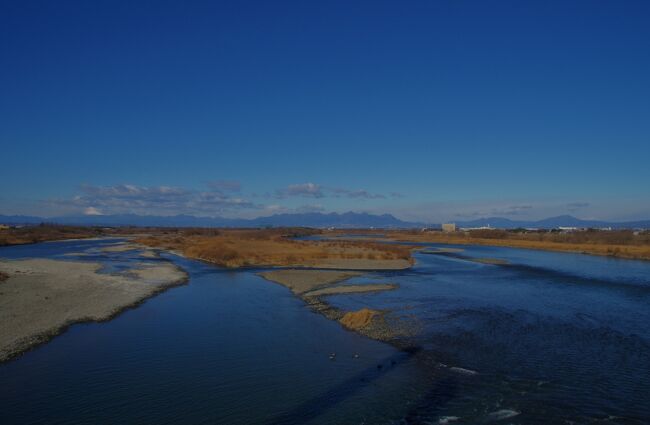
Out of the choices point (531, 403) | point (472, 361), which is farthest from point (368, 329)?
point (531, 403)

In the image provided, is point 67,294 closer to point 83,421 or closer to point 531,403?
point 83,421

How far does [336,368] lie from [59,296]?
1837cm

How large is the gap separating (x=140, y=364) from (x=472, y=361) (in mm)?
10701

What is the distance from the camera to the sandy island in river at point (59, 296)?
17520mm

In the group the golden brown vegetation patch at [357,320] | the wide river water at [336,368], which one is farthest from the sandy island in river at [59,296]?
the golden brown vegetation patch at [357,320]

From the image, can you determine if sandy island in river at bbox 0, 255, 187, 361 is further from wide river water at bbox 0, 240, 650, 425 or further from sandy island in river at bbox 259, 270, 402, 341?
sandy island in river at bbox 259, 270, 402, 341

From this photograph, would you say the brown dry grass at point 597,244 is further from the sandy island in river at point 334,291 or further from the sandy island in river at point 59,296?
the sandy island in river at point 59,296

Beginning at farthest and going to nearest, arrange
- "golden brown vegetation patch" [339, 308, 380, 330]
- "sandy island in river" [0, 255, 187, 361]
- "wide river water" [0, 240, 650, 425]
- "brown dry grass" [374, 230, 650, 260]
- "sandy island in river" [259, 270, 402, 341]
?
"brown dry grass" [374, 230, 650, 260] → "golden brown vegetation patch" [339, 308, 380, 330] → "sandy island in river" [259, 270, 402, 341] → "sandy island in river" [0, 255, 187, 361] → "wide river water" [0, 240, 650, 425]

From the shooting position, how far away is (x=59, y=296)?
2473cm

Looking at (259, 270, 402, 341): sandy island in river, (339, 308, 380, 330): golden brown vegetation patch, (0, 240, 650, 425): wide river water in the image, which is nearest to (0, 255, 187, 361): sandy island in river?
(0, 240, 650, 425): wide river water

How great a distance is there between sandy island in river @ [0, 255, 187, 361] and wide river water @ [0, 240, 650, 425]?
0.99m

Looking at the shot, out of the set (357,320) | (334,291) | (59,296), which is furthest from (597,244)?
(59,296)

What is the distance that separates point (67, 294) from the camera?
25500mm

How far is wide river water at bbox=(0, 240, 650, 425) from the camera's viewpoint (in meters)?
10.9
